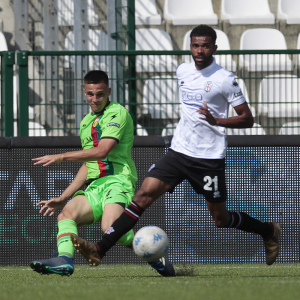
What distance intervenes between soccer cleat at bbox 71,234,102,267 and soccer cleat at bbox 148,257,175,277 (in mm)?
605

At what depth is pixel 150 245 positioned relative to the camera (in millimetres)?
4543

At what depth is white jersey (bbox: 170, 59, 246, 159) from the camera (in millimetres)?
4801

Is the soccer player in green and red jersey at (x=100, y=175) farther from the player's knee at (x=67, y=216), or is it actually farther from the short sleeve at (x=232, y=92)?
the short sleeve at (x=232, y=92)

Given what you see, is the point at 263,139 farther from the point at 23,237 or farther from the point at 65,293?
the point at 65,293

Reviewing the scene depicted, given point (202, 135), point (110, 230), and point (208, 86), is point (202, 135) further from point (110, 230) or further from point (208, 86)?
point (110, 230)

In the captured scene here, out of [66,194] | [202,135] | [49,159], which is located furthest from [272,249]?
[49,159]

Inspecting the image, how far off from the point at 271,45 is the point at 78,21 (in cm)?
443

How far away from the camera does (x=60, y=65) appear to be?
6.86 metres

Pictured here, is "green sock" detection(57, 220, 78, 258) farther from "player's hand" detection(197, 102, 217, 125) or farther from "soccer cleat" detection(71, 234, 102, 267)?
"player's hand" detection(197, 102, 217, 125)

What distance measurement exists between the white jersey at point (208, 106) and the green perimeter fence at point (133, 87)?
6.49ft

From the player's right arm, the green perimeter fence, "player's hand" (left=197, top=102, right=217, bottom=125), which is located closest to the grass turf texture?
the player's right arm

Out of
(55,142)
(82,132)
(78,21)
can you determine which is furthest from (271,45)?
(82,132)

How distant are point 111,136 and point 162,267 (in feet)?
3.89

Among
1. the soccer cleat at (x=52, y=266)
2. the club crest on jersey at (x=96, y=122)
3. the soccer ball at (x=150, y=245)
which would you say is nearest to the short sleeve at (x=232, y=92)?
the club crest on jersey at (x=96, y=122)
